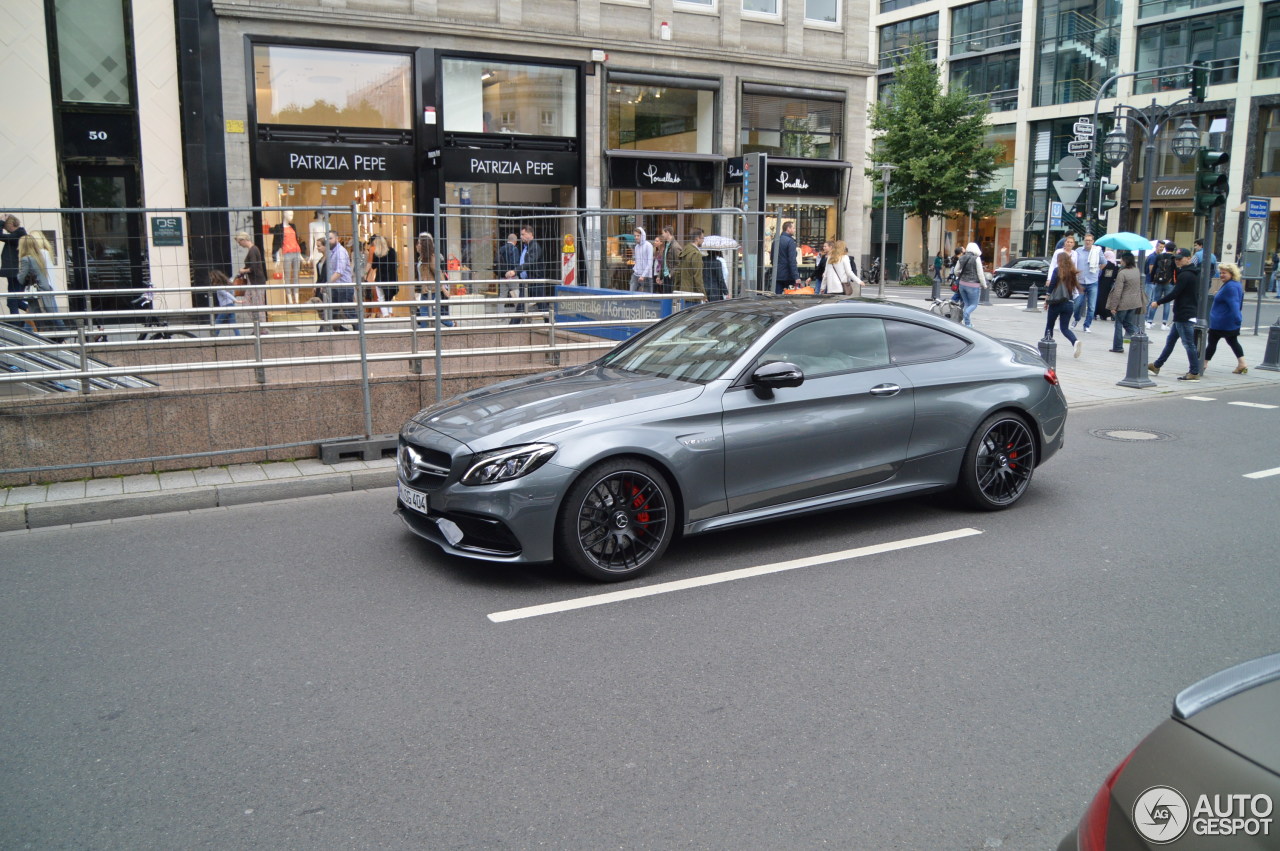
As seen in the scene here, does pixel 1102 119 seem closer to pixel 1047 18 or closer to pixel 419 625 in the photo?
pixel 1047 18

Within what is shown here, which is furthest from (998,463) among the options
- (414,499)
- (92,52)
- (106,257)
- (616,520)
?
(92,52)

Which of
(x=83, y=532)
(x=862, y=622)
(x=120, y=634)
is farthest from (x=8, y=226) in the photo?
(x=862, y=622)

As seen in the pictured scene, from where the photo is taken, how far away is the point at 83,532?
7.19 m

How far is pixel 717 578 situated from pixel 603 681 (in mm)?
1577

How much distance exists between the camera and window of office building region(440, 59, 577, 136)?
74.6 ft

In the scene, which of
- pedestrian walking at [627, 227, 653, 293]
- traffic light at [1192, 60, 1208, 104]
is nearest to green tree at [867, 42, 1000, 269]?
traffic light at [1192, 60, 1208, 104]

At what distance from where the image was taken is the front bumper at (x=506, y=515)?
5605 mm

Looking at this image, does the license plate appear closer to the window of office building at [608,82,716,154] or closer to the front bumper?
the front bumper

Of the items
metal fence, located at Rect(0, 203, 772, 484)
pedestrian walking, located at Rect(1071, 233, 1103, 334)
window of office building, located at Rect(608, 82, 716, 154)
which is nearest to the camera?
metal fence, located at Rect(0, 203, 772, 484)

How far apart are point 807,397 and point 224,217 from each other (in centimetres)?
574

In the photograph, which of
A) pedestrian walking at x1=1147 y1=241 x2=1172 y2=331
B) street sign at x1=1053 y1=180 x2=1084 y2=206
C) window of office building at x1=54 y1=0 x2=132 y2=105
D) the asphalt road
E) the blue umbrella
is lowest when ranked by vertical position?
the asphalt road

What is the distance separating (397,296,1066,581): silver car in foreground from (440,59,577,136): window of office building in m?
16.9
